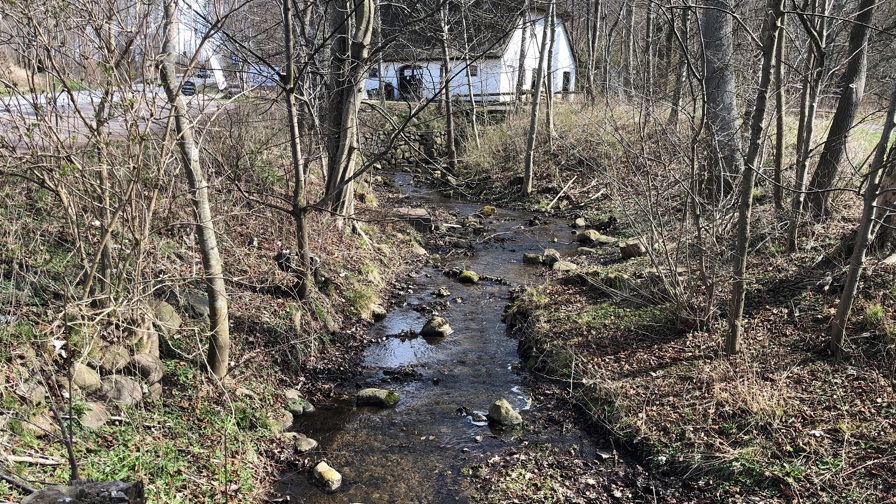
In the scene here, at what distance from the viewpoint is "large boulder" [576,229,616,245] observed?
44.2 feet

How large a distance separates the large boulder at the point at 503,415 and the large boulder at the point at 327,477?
187cm

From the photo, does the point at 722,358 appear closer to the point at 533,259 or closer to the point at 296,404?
the point at 296,404

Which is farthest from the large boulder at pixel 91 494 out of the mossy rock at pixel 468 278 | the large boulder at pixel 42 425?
the mossy rock at pixel 468 278

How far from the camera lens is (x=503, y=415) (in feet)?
22.1

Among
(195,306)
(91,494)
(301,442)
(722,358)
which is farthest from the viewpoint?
(195,306)

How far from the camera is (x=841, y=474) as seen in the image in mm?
5012

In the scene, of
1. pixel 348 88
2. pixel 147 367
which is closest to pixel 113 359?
pixel 147 367

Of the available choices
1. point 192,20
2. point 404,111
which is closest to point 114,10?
point 192,20

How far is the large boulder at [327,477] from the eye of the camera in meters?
5.59

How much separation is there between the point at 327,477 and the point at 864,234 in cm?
546

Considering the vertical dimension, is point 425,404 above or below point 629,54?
below

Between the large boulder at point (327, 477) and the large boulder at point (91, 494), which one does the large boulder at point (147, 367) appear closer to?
the large boulder at point (327, 477)

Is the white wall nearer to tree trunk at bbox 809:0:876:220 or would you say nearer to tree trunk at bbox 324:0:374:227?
tree trunk at bbox 324:0:374:227

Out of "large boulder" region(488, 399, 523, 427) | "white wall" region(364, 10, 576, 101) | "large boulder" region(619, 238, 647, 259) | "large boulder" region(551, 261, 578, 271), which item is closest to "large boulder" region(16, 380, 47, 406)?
"large boulder" region(488, 399, 523, 427)
